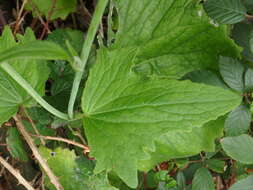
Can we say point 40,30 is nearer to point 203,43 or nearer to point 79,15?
point 79,15

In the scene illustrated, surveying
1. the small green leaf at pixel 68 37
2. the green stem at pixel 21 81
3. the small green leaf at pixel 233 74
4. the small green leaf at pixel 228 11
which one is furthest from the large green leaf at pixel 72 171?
the small green leaf at pixel 228 11

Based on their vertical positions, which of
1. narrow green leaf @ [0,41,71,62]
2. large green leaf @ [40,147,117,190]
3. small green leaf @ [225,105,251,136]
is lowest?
large green leaf @ [40,147,117,190]

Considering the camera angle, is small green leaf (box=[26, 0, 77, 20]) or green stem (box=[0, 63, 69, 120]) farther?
small green leaf (box=[26, 0, 77, 20])

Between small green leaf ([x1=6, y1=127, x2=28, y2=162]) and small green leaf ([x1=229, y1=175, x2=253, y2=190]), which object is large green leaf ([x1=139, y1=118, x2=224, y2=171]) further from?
small green leaf ([x1=6, y1=127, x2=28, y2=162])

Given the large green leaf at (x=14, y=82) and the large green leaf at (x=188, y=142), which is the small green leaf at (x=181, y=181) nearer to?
the large green leaf at (x=188, y=142)

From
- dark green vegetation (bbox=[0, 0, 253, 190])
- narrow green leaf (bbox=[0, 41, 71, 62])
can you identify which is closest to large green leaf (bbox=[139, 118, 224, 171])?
dark green vegetation (bbox=[0, 0, 253, 190])

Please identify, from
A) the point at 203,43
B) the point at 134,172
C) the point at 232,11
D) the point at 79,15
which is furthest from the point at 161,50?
the point at 79,15

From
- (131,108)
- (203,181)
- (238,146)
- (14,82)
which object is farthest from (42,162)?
(238,146)
